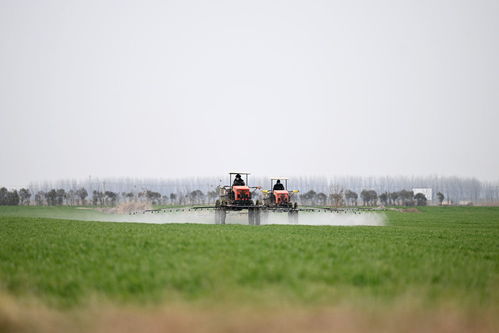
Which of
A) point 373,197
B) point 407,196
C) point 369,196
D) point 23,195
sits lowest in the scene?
point 373,197

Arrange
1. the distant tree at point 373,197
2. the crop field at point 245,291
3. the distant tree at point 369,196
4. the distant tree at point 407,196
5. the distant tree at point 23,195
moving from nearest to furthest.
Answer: the crop field at point 245,291
the distant tree at point 23,195
the distant tree at point 369,196
the distant tree at point 407,196
the distant tree at point 373,197

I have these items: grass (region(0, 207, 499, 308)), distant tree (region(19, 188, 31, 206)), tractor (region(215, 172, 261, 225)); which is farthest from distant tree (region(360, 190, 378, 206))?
grass (region(0, 207, 499, 308))

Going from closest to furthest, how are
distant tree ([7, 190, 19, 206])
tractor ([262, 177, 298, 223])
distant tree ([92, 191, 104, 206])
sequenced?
tractor ([262, 177, 298, 223]), distant tree ([92, 191, 104, 206]), distant tree ([7, 190, 19, 206])

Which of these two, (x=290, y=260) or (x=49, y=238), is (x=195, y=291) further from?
(x=49, y=238)

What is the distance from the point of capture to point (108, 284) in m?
10.8

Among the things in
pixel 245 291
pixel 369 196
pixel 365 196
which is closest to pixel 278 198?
pixel 245 291

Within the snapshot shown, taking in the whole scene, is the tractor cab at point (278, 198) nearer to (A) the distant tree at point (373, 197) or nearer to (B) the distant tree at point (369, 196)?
(B) the distant tree at point (369, 196)

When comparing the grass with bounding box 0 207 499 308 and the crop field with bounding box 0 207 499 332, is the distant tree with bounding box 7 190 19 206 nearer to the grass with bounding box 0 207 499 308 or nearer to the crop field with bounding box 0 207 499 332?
the grass with bounding box 0 207 499 308

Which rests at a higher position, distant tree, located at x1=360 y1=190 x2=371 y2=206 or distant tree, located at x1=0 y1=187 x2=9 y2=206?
distant tree, located at x1=0 y1=187 x2=9 y2=206

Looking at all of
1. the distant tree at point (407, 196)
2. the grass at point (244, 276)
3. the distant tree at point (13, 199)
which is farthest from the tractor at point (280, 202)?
the distant tree at point (407, 196)

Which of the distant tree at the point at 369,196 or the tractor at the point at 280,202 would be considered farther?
the distant tree at the point at 369,196

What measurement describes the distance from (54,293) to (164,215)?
2099 inches

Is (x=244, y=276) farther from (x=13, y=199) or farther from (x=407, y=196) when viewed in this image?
(x=407, y=196)

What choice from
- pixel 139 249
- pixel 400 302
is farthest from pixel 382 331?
pixel 139 249
